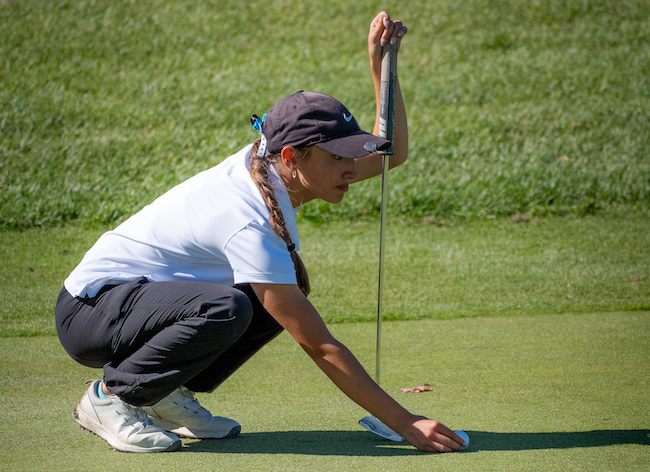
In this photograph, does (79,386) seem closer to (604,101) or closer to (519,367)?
(519,367)

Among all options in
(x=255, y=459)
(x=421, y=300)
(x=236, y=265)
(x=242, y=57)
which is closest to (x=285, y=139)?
(x=236, y=265)

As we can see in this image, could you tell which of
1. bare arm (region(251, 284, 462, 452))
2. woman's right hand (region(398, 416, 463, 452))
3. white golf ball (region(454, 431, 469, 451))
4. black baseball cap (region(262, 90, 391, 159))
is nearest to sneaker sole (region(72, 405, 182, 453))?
bare arm (region(251, 284, 462, 452))

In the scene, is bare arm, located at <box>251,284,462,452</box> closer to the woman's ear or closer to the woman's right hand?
the woman's right hand

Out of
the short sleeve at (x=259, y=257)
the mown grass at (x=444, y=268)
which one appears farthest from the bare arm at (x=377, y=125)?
the mown grass at (x=444, y=268)

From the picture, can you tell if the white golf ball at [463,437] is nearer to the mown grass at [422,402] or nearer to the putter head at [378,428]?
the mown grass at [422,402]

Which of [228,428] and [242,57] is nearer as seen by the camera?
[228,428]

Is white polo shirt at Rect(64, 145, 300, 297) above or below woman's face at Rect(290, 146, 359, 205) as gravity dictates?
below

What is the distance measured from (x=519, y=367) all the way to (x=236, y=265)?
182 centimetres

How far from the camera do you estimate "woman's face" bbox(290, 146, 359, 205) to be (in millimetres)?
2432

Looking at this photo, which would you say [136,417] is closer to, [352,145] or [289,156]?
[289,156]

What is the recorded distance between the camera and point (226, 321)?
2406 mm

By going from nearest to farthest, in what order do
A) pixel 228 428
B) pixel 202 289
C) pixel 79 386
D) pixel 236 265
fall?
1. pixel 236 265
2. pixel 202 289
3. pixel 228 428
4. pixel 79 386

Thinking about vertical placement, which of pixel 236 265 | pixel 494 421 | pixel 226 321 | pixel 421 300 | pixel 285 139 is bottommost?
pixel 421 300

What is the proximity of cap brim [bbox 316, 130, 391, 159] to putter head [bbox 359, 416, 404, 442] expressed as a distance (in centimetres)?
105
